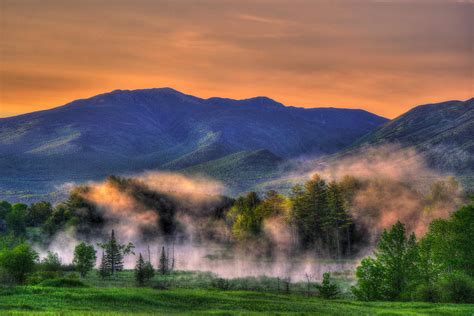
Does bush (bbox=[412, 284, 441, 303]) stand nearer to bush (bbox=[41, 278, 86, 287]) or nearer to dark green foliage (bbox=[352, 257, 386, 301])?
dark green foliage (bbox=[352, 257, 386, 301])

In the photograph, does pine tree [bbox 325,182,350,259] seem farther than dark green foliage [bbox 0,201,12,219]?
No

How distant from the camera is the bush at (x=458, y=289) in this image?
182ft

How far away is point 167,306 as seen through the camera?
42.8m

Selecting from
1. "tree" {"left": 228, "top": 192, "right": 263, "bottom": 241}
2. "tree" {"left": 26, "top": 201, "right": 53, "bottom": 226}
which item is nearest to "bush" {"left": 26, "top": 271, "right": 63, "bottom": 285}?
"tree" {"left": 228, "top": 192, "right": 263, "bottom": 241}

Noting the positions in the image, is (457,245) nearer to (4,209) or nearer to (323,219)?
(323,219)

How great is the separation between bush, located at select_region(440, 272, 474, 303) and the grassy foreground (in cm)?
585

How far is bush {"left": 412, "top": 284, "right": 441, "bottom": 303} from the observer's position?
5744 cm

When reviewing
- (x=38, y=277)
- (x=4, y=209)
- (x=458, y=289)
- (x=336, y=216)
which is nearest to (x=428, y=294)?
(x=458, y=289)

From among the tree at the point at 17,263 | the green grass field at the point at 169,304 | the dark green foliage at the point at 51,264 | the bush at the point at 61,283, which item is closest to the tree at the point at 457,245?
the green grass field at the point at 169,304

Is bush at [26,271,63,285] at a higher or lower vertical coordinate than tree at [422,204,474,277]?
lower

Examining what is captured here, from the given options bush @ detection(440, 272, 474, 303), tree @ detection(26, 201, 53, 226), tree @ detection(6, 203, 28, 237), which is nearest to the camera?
bush @ detection(440, 272, 474, 303)

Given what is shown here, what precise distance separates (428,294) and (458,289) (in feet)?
10.9

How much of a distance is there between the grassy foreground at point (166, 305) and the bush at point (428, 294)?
23.1 ft

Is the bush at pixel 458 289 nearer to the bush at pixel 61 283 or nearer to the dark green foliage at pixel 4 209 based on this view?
the bush at pixel 61 283
